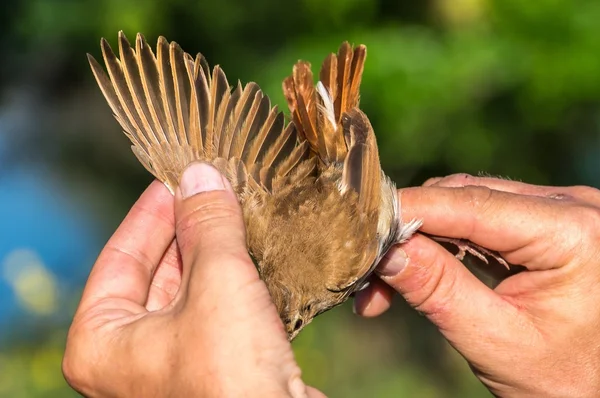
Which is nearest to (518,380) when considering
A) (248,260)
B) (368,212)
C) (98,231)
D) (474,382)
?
(368,212)

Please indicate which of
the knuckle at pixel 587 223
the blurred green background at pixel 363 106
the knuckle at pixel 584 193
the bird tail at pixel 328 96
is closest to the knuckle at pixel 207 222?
the bird tail at pixel 328 96

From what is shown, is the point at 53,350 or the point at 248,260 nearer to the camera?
the point at 248,260

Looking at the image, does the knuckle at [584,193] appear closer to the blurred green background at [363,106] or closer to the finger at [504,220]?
the finger at [504,220]

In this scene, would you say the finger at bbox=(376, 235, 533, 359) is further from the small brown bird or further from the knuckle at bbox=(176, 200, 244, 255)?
the knuckle at bbox=(176, 200, 244, 255)

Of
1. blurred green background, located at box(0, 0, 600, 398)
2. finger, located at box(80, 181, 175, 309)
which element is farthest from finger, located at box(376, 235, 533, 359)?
blurred green background, located at box(0, 0, 600, 398)

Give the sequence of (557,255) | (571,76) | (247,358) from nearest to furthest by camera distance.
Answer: (247,358) → (557,255) → (571,76)

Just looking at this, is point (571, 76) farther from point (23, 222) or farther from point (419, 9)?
point (23, 222)
